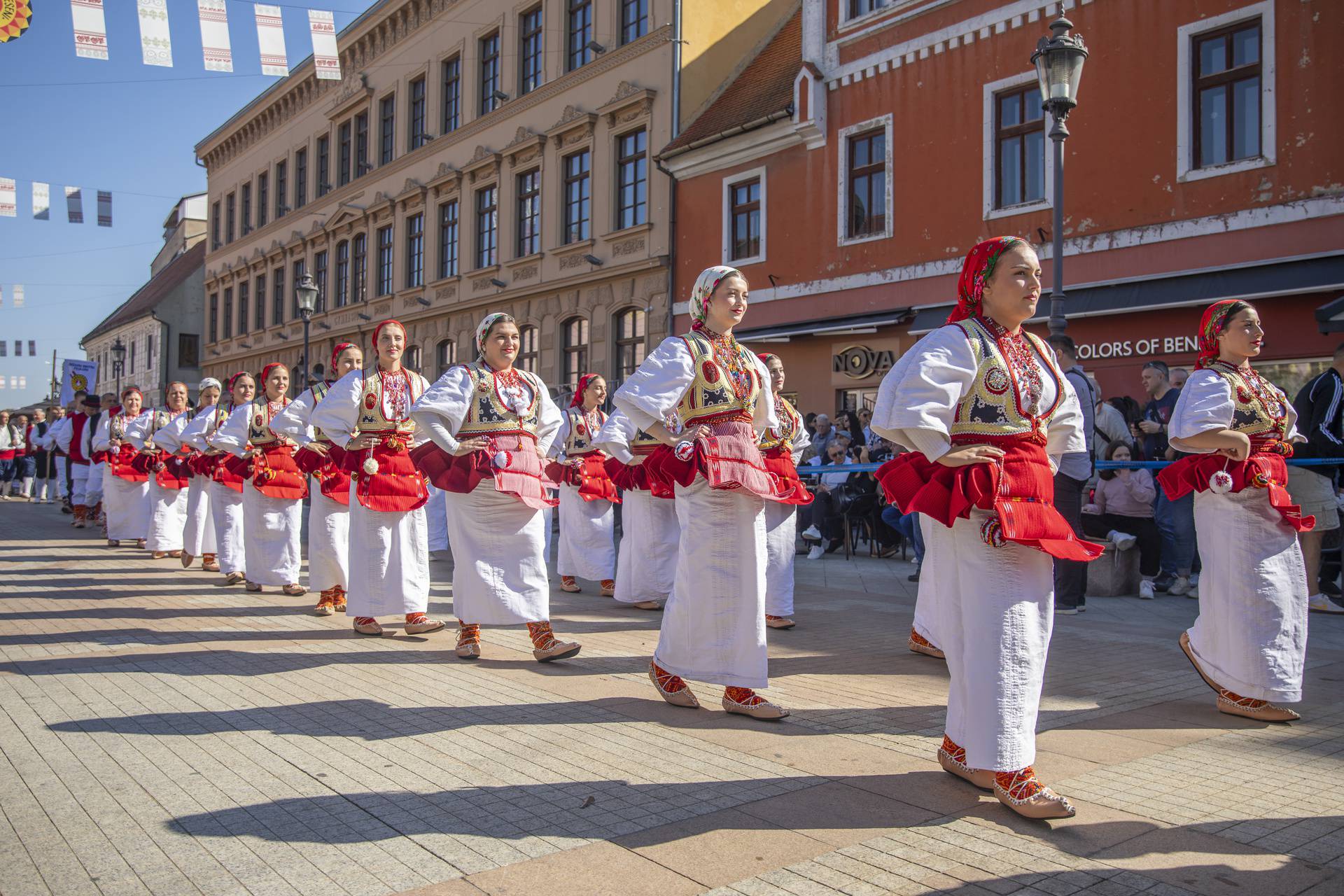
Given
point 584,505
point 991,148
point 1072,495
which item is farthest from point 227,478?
point 991,148

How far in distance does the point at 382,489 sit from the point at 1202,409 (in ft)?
16.6

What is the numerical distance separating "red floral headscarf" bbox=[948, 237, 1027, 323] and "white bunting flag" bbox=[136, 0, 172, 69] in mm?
11661

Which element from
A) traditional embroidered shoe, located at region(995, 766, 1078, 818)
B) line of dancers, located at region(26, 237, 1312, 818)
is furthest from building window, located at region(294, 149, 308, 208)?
traditional embroidered shoe, located at region(995, 766, 1078, 818)

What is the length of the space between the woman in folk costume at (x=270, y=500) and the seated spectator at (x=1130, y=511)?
737 cm

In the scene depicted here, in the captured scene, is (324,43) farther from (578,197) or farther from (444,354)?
(444,354)

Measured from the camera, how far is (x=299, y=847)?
11.0 feet

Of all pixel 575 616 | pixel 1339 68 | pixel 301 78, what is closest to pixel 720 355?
pixel 575 616

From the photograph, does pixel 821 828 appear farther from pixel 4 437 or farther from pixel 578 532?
pixel 4 437

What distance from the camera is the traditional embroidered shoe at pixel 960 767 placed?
152 inches

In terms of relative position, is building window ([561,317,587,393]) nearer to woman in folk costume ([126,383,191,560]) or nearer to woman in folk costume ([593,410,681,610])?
woman in folk costume ([126,383,191,560])

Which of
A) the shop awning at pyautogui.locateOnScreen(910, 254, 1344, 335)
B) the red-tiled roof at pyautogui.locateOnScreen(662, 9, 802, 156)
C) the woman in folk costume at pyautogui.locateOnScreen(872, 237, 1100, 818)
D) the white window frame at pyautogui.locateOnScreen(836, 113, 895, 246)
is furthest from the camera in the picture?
the red-tiled roof at pyautogui.locateOnScreen(662, 9, 802, 156)

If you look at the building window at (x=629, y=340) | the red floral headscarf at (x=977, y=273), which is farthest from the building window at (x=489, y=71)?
the red floral headscarf at (x=977, y=273)

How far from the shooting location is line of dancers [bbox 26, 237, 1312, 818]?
3842mm

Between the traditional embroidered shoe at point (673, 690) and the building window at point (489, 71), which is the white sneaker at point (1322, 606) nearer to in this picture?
the traditional embroidered shoe at point (673, 690)
